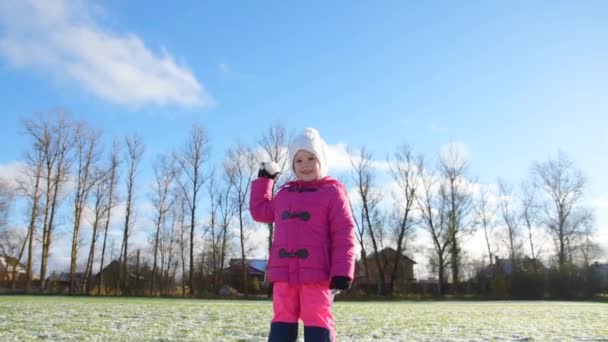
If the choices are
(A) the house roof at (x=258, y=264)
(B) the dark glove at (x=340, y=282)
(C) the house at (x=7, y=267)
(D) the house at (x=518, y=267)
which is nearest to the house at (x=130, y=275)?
(C) the house at (x=7, y=267)

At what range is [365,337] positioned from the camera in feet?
19.5

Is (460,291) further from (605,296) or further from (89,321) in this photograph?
(89,321)

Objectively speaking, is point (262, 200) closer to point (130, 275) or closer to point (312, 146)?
point (312, 146)

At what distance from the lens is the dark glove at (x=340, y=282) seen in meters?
2.66

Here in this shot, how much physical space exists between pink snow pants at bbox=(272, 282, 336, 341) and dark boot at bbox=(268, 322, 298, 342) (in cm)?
2

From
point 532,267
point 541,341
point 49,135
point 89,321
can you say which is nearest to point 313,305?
point 541,341

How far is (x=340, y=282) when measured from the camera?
2676 millimetres

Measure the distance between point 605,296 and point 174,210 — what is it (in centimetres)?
3270

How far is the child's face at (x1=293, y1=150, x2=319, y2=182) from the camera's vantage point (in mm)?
3188

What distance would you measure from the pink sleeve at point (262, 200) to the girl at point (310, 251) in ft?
0.53

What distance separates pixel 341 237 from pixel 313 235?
0.18 meters

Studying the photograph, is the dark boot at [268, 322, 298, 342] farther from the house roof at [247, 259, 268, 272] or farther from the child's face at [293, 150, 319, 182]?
the house roof at [247, 259, 268, 272]

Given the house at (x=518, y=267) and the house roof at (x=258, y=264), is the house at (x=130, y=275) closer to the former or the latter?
the house roof at (x=258, y=264)

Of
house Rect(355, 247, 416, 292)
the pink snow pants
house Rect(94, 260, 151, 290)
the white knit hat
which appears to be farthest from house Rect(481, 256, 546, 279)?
Result: the pink snow pants
